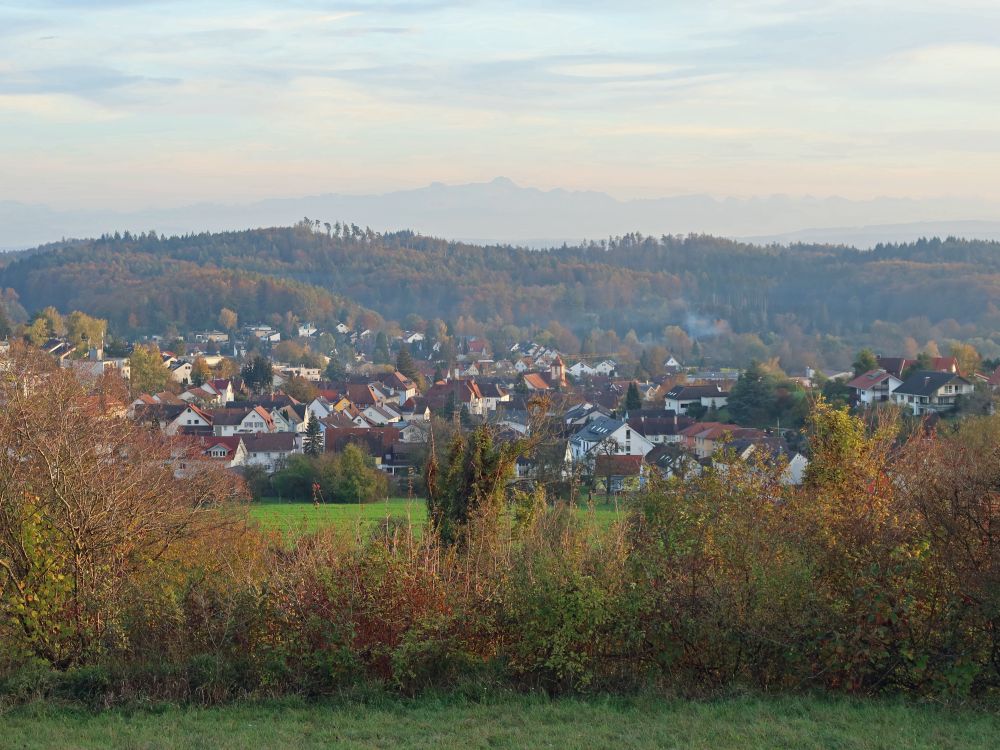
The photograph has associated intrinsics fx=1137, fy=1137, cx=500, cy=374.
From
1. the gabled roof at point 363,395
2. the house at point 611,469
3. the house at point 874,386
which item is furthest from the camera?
the gabled roof at point 363,395

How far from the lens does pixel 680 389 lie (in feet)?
156

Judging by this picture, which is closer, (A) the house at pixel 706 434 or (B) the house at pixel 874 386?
(A) the house at pixel 706 434

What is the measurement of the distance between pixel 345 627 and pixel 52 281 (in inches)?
5067

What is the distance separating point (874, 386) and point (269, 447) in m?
21.2

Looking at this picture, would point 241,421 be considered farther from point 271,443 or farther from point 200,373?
point 200,373

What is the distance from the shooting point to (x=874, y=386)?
40.1 metres

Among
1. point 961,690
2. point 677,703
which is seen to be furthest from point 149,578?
point 961,690

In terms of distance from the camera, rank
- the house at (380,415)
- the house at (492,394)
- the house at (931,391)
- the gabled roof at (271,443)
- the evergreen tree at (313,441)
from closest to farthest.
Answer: the evergreen tree at (313,441), the house at (931,391), the gabled roof at (271,443), the house at (380,415), the house at (492,394)

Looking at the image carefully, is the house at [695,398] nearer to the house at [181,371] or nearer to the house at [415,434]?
the house at [415,434]

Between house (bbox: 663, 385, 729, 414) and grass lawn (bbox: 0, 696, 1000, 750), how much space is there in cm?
3769

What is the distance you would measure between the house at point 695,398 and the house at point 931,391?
731cm

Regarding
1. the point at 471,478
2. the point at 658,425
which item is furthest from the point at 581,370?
the point at 471,478

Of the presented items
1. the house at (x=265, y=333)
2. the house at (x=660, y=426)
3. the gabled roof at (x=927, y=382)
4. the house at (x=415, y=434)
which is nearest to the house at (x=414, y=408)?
the house at (x=415, y=434)

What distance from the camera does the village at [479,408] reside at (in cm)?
2664
